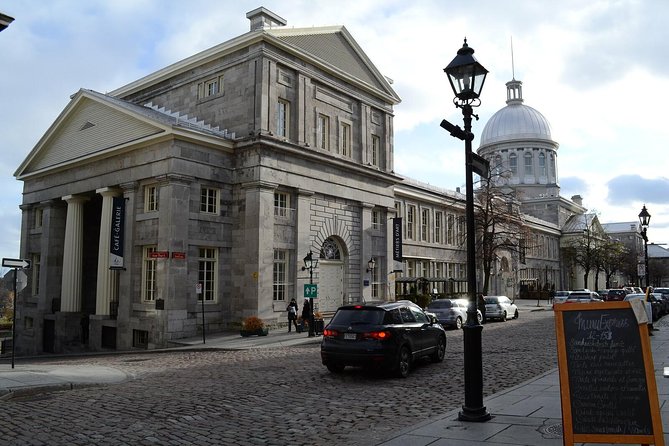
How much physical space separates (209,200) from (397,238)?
13432 mm

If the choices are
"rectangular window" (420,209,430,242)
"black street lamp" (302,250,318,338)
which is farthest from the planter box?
"rectangular window" (420,209,430,242)

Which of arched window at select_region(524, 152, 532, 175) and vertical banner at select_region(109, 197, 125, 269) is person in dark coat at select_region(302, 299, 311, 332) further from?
arched window at select_region(524, 152, 532, 175)

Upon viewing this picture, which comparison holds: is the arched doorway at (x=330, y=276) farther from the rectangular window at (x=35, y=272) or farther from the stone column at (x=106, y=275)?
the rectangular window at (x=35, y=272)

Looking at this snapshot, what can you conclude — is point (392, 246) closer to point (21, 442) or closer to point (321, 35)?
point (321, 35)

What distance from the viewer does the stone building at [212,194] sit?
85.9ft

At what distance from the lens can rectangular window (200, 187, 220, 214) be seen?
2717 cm

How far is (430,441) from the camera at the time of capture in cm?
700

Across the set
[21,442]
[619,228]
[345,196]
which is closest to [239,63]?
[345,196]

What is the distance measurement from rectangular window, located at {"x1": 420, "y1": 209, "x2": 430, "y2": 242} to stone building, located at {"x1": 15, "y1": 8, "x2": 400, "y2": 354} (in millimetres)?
13998

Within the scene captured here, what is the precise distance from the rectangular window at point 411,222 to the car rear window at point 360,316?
34.2 metres

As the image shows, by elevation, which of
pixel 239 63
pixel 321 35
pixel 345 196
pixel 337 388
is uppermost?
pixel 321 35

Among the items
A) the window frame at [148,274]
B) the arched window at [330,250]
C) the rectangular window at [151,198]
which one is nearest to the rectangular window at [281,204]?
the arched window at [330,250]

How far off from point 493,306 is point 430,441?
28179 mm

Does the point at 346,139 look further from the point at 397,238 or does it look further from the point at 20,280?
the point at 20,280
